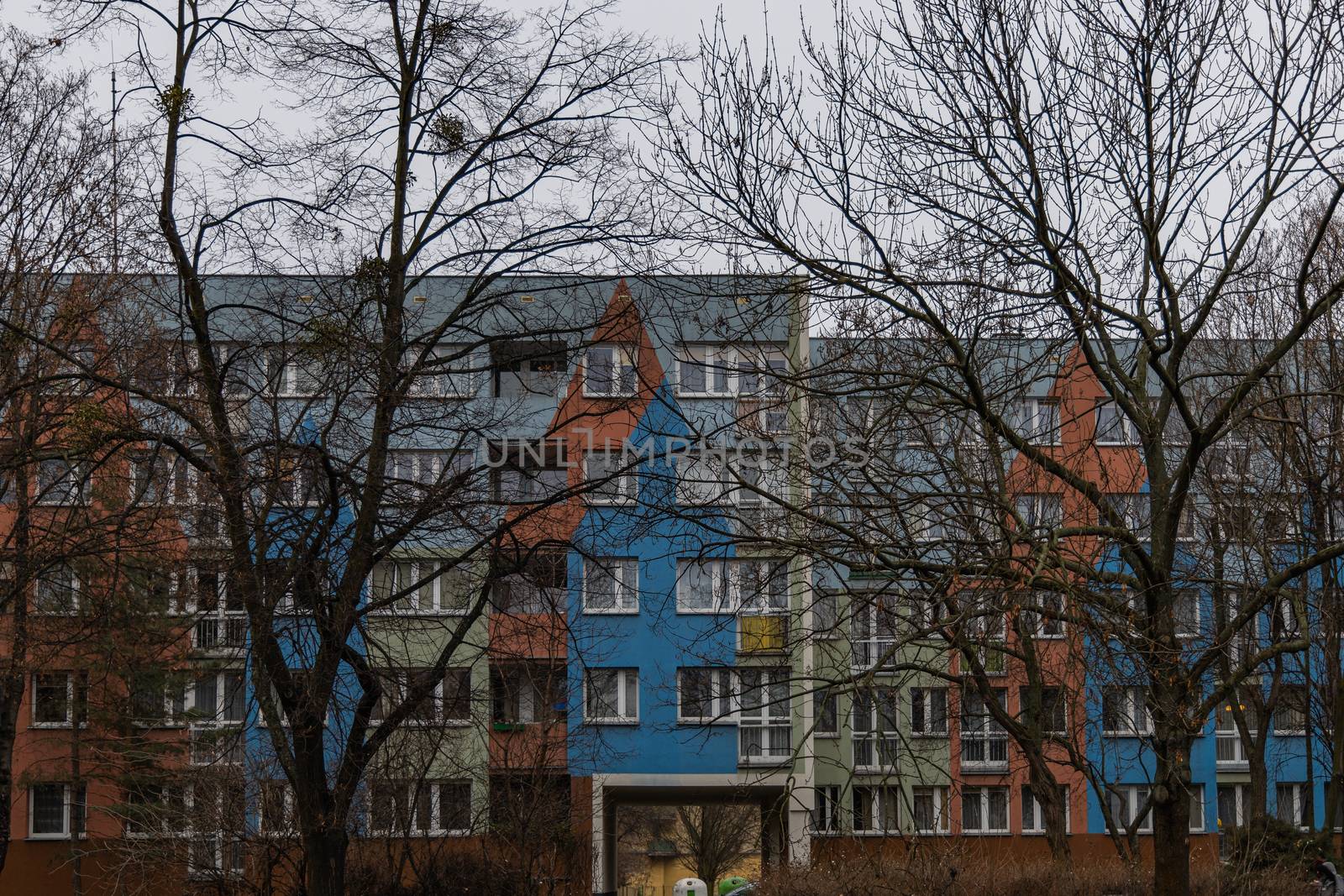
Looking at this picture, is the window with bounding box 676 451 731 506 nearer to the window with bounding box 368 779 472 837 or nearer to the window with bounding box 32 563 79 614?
the window with bounding box 32 563 79 614

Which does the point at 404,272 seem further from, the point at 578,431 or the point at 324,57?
the point at 578,431

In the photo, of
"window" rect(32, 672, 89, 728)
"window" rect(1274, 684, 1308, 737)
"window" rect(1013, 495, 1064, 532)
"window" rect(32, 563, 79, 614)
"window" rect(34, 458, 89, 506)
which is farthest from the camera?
"window" rect(32, 672, 89, 728)

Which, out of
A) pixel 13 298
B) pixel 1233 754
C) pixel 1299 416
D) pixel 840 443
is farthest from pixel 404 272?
pixel 1233 754

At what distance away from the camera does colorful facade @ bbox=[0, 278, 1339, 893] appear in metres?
13.2

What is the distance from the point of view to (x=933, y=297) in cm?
1268

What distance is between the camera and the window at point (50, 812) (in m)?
37.5

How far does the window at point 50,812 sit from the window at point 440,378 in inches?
1030

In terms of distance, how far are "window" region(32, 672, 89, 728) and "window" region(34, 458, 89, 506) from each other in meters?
4.17

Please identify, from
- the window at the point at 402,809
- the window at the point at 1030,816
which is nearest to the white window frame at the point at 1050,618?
the window at the point at 402,809

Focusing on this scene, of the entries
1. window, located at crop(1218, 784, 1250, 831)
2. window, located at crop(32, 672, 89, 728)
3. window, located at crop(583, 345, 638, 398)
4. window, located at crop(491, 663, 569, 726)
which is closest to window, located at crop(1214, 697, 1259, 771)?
window, located at crop(1218, 784, 1250, 831)

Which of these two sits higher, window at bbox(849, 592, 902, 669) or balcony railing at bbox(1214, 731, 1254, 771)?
window at bbox(849, 592, 902, 669)

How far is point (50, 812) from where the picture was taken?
38.0m

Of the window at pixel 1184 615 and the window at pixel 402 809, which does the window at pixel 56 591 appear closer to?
the window at pixel 402 809

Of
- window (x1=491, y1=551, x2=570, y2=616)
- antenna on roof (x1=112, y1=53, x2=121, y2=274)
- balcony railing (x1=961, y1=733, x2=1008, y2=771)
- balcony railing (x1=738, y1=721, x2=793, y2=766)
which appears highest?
antenna on roof (x1=112, y1=53, x2=121, y2=274)
